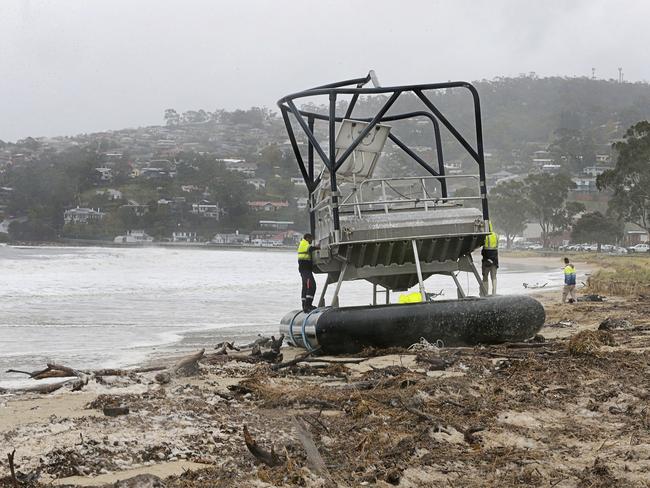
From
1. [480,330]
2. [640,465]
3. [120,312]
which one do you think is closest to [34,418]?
[640,465]

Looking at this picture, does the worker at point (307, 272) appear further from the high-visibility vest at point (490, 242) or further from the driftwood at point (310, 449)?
the driftwood at point (310, 449)

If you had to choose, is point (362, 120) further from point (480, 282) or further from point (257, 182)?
point (257, 182)

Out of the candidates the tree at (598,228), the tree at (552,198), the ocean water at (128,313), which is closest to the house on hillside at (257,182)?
the tree at (552,198)

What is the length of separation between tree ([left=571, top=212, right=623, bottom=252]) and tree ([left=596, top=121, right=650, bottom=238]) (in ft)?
70.3

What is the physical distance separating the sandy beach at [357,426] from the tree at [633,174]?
63197 millimetres

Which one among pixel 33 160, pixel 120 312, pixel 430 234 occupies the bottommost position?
pixel 120 312

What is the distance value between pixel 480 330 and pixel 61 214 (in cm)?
12187

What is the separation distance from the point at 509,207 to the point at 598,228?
1550 centimetres

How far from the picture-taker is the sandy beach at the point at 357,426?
5.87 meters

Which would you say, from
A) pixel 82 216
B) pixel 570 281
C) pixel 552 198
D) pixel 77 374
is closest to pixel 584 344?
pixel 77 374

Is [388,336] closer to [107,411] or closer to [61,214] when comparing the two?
[107,411]

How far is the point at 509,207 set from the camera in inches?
4368

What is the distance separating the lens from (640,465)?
5949 millimetres

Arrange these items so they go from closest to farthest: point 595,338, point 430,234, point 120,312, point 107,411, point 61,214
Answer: point 107,411, point 595,338, point 430,234, point 120,312, point 61,214
